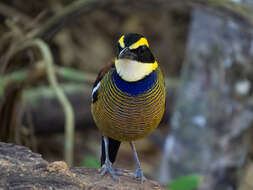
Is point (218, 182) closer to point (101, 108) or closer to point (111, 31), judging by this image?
point (101, 108)

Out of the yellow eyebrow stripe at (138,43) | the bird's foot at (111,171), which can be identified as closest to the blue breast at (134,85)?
the yellow eyebrow stripe at (138,43)

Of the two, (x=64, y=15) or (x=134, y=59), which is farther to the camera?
(x=64, y=15)

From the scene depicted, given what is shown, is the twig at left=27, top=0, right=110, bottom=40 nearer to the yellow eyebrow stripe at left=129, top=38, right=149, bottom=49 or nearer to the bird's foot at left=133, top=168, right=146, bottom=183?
the yellow eyebrow stripe at left=129, top=38, right=149, bottom=49

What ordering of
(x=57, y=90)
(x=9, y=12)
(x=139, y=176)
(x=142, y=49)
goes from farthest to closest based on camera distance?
1. (x=9, y=12)
2. (x=57, y=90)
3. (x=139, y=176)
4. (x=142, y=49)

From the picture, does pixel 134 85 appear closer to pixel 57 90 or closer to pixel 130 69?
pixel 130 69

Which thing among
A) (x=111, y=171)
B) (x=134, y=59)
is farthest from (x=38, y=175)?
(x=134, y=59)

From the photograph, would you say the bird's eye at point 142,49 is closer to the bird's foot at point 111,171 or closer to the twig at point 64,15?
the bird's foot at point 111,171

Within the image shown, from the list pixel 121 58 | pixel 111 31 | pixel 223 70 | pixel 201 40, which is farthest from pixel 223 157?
pixel 111 31

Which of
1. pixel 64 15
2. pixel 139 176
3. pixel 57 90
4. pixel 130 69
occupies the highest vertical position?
pixel 64 15

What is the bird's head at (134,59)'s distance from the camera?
333cm

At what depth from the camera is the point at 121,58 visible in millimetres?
3359

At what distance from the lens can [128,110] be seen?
3.44m

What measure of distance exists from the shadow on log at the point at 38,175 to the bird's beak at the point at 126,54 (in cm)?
88

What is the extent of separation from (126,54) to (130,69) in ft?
0.55
